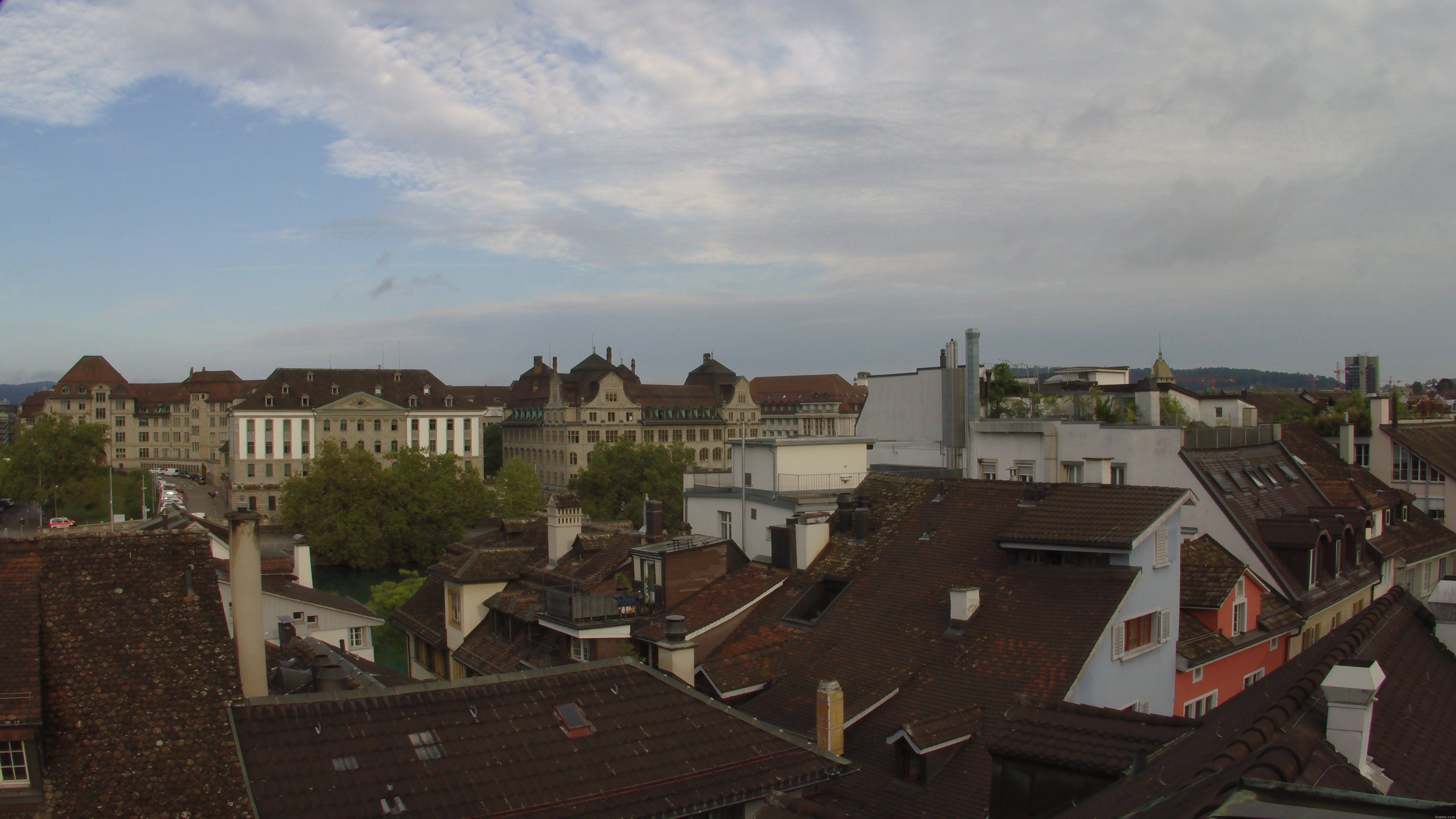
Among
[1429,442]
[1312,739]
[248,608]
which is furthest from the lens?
[1429,442]

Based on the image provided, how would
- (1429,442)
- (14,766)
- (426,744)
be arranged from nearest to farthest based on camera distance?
(14,766) < (426,744) < (1429,442)

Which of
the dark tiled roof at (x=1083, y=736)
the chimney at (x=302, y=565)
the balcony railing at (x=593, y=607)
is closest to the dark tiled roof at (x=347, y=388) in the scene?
the chimney at (x=302, y=565)

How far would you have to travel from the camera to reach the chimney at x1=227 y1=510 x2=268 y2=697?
47.7 feet

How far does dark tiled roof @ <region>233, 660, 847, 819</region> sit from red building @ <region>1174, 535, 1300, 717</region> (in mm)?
11648

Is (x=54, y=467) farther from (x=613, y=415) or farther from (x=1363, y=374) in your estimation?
(x=1363, y=374)

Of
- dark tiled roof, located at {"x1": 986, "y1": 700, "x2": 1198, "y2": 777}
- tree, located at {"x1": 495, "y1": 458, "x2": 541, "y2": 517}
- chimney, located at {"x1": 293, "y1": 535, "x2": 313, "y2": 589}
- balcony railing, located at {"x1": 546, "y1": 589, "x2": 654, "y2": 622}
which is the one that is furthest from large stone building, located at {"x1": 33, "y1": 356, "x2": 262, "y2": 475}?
dark tiled roof, located at {"x1": 986, "y1": 700, "x2": 1198, "y2": 777}

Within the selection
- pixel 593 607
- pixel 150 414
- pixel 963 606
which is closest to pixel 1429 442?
pixel 963 606

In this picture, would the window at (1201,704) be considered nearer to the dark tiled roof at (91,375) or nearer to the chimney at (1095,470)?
the chimney at (1095,470)

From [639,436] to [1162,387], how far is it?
94.0 meters

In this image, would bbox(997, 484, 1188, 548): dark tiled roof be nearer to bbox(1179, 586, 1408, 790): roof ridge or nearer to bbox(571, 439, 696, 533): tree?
bbox(1179, 586, 1408, 790): roof ridge

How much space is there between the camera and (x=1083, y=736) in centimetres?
946

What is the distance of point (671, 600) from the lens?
83.3 feet

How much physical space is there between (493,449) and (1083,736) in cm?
15014

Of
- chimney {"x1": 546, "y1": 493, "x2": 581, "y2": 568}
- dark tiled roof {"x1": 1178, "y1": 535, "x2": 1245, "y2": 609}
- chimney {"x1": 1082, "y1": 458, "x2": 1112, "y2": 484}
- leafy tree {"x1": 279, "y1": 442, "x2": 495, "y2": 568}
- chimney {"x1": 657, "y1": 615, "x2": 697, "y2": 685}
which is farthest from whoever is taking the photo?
leafy tree {"x1": 279, "y1": 442, "x2": 495, "y2": 568}
